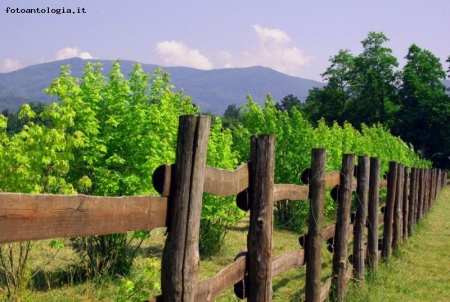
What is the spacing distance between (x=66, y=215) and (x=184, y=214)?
0.85 meters

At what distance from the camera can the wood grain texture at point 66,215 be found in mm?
1797

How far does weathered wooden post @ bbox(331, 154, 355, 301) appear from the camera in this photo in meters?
6.23

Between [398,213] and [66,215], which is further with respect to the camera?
[398,213]

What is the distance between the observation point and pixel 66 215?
199 cm

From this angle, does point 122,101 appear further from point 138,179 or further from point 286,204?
point 286,204

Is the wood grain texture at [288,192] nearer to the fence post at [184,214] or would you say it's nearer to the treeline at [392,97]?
the fence post at [184,214]

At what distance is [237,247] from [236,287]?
7.83 m

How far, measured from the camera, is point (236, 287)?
407cm

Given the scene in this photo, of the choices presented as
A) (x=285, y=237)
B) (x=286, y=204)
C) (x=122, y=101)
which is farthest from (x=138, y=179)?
(x=286, y=204)

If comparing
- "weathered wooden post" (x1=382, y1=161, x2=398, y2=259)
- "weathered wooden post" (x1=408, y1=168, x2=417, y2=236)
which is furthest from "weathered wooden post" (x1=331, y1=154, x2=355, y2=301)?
"weathered wooden post" (x1=408, y1=168, x2=417, y2=236)

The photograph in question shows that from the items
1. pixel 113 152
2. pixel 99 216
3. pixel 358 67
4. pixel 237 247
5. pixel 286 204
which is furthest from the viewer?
pixel 358 67

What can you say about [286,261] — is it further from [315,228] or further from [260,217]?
[260,217]

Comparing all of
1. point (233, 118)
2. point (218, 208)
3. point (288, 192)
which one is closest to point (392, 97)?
point (218, 208)

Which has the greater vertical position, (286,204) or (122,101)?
(122,101)
